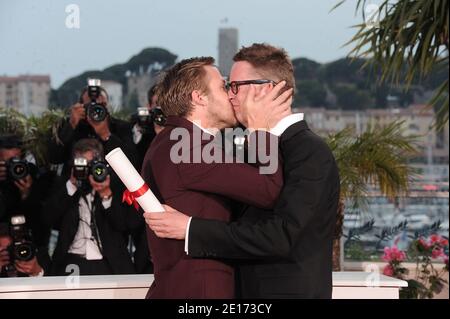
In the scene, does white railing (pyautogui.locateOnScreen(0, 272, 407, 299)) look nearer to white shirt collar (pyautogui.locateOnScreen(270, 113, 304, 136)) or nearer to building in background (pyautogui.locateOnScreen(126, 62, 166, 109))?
white shirt collar (pyautogui.locateOnScreen(270, 113, 304, 136))

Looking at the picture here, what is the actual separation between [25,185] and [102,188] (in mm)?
806

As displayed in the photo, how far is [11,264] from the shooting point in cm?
541

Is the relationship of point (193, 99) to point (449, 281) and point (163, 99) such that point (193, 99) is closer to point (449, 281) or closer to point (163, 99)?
point (163, 99)

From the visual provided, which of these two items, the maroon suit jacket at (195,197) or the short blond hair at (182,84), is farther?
the short blond hair at (182,84)

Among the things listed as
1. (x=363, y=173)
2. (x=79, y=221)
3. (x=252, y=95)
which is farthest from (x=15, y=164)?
(x=252, y=95)

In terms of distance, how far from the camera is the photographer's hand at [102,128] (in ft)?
20.2

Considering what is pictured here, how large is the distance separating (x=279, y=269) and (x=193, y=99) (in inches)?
25.2

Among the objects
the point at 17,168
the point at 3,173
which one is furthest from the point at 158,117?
the point at 3,173

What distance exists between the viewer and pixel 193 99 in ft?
10.1

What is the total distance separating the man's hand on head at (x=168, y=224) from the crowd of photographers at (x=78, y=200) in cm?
259

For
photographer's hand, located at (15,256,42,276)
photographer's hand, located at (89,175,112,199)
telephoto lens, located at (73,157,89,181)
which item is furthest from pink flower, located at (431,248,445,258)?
photographer's hand, located at (15,256,42,276)

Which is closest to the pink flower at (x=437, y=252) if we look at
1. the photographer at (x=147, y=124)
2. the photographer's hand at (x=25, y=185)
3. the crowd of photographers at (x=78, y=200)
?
the crowd of photographers at (x=78, y=200)

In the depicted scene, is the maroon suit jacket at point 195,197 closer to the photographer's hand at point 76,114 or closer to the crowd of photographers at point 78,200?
the crowd of photographers at point 78,200

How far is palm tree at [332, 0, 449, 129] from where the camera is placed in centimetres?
789
